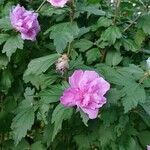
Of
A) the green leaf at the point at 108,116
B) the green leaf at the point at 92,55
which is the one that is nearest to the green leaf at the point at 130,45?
the green leaf at the point at 92,55

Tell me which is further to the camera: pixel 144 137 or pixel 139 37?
pixel 139 37

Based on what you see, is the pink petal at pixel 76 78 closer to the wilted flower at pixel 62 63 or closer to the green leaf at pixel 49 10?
the wilted flower at pixel 62 63

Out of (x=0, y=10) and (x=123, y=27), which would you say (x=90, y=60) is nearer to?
(x=123, y=27)

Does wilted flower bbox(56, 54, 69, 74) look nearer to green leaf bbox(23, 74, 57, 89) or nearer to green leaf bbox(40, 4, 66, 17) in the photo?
green leaf bbox(23, 74, 57, 89)

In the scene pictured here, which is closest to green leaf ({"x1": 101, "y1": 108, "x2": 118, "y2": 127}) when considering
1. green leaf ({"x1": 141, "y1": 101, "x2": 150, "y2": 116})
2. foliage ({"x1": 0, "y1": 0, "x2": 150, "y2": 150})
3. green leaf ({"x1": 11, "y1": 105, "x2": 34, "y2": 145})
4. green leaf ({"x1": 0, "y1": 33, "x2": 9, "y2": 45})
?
foliage ({"x1": 0, "y1": 0, "x2": 150, "y2": 150})

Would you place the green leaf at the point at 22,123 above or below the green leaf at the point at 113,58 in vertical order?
below

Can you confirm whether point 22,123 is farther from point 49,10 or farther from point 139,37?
point 139,37

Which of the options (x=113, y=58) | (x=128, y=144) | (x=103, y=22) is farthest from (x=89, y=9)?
(x=128, y=144)
